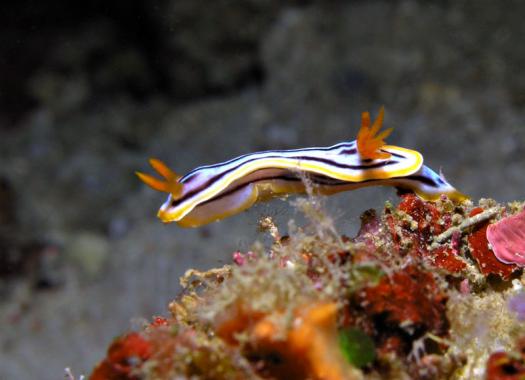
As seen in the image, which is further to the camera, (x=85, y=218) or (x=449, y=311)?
(x=85, y=218)

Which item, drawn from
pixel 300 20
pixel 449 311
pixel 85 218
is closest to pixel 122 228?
pixel 85 218

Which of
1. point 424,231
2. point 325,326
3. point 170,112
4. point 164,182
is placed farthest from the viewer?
point 170,112

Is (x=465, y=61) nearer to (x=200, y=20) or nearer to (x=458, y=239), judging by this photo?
A: (x=200, y=20)

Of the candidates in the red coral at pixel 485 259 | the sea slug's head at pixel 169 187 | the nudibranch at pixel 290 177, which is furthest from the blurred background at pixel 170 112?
the sea slug's head at pixel 169 187

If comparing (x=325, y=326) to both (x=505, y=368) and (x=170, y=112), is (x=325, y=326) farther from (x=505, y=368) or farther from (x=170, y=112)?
(x=170, y=112)

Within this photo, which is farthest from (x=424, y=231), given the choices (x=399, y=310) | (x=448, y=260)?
(x=399, y=310)

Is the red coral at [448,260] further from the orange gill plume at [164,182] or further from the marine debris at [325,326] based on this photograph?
the orange gill plume at [164,182]

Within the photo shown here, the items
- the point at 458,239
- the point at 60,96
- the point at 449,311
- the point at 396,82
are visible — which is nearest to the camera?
the point at 449,311
